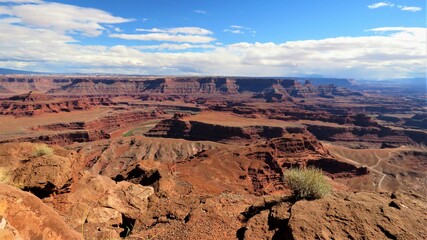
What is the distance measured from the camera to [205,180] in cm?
4462

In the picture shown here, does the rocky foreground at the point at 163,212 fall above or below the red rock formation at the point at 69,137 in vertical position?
above

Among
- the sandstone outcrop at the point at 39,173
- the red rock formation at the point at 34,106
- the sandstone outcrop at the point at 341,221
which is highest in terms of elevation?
the sandstone outcrop at the point at 341,221

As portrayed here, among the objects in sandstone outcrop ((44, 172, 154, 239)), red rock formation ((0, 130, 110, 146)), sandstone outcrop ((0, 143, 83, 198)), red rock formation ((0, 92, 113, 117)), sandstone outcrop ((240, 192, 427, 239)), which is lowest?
red rock formation ((0, 130, 110, 146))

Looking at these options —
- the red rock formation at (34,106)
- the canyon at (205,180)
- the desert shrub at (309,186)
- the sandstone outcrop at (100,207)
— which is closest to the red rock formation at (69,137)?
the canyon at (205,180)

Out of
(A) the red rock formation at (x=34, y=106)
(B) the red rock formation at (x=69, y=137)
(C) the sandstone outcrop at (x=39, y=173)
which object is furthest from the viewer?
(A) the red rock formation at (x=34, y=106)

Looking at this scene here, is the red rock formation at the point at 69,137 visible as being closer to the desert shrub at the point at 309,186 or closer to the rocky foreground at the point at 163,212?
the rocky foreground at the point at 163,212

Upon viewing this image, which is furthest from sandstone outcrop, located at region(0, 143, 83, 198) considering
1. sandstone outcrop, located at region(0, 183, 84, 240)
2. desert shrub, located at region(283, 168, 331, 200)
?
desert shrub, located at region(283, 168, 331, 200)

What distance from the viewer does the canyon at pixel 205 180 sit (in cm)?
1113

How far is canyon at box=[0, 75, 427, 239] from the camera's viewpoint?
36.5 ft

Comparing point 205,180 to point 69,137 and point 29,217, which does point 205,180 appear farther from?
point 69,137

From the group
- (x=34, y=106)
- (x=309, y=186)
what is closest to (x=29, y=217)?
(x=309, y=186)

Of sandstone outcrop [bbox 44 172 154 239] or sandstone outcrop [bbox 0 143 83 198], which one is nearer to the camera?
sandstone outcrop [bbox 44 172 154 239]

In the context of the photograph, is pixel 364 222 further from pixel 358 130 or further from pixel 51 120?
pixel 51 120

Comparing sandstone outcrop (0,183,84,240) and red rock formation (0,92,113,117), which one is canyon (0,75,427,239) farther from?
red rock formation (0,92,113,117)
